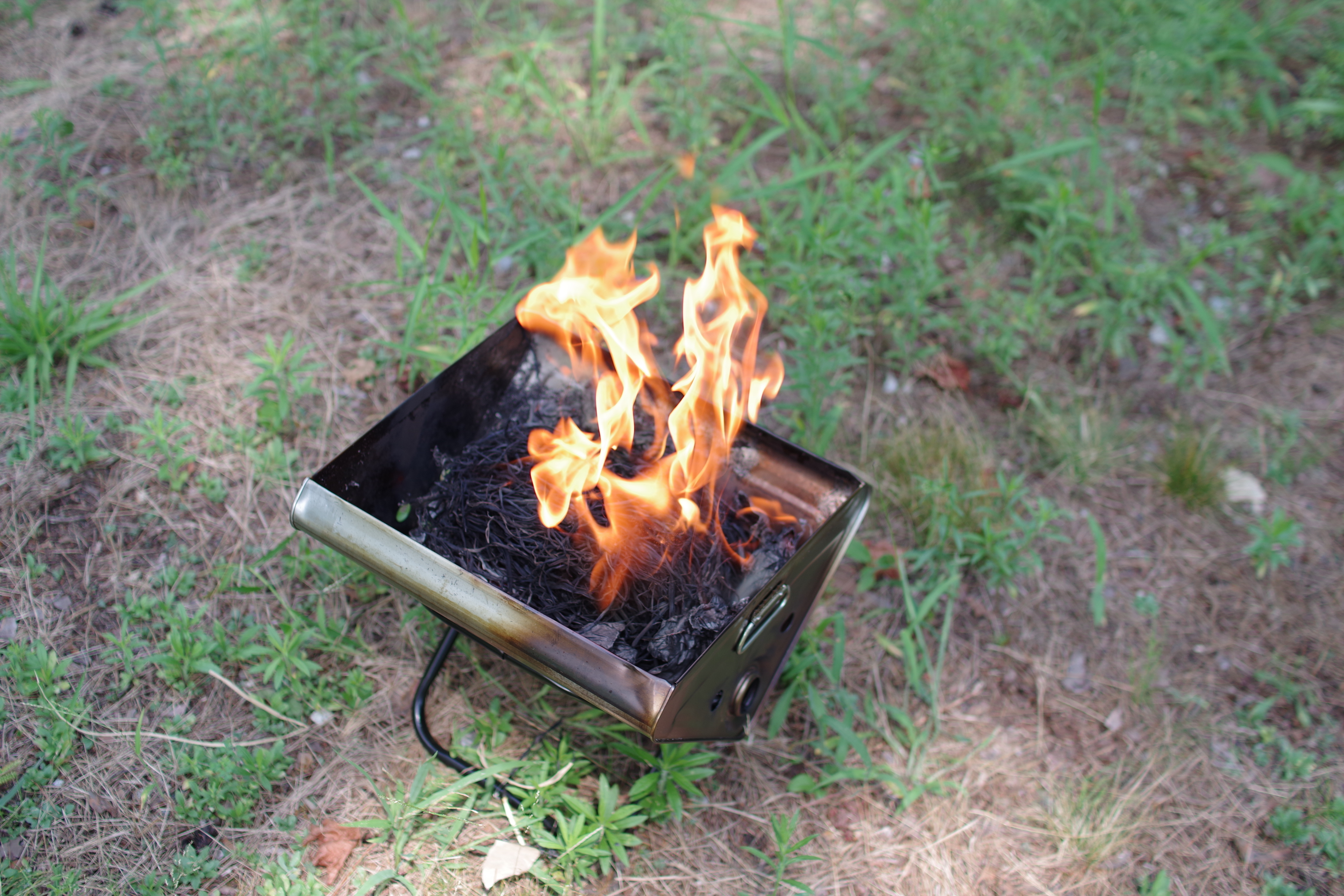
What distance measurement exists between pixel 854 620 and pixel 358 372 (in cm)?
163

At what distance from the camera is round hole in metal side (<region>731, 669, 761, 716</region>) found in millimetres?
1885

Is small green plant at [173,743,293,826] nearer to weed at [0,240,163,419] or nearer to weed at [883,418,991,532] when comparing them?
weed at [0,240,163,419]

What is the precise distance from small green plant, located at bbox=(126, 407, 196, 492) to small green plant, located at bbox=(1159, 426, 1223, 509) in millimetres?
2917

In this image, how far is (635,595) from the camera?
1873 mm

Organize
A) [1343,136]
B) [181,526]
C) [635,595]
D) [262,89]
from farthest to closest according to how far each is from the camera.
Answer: [1343,136], [262,89], [181,526], [635,595]

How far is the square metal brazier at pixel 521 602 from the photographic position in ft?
5.19

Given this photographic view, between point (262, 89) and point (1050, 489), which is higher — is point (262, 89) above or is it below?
above

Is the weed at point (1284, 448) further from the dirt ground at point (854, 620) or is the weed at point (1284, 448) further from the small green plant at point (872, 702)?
the small green plant at point (872, 702)

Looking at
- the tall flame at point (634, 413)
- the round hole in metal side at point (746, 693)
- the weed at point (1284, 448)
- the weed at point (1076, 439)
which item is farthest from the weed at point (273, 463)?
the weed at point (1284, 448)

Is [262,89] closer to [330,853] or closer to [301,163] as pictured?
[301,163]

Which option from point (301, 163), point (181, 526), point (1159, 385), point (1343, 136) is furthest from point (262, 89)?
point (1343, 136)

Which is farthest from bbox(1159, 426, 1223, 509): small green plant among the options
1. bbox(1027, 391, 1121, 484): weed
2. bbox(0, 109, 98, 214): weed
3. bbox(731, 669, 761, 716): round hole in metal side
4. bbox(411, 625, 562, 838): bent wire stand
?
bbox(0, 109, 98, 214): weed

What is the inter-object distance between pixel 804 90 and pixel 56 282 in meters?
2.74

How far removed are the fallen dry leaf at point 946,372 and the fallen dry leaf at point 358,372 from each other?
173 centimetres
